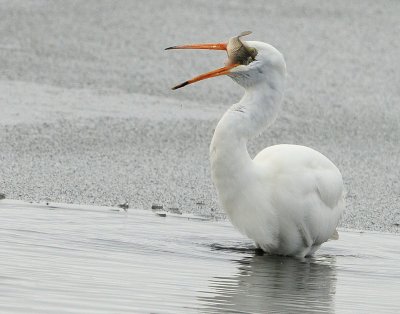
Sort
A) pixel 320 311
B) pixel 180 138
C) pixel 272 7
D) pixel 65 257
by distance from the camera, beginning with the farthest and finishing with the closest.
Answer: pixel 272 7, pixel 180 138, pixel 65 257, pixel 320 311

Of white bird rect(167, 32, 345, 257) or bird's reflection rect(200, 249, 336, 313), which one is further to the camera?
white bird rect(167, 32, 345, 257)

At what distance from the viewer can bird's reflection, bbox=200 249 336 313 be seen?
579 cm

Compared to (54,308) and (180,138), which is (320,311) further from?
(180,138)

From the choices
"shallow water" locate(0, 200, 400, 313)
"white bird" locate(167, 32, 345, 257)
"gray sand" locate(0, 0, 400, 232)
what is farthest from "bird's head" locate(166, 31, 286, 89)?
"gray sand" locate(0, 0, 400, 232)

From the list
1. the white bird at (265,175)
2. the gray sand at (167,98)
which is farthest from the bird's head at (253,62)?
the gray sand at (167,98)

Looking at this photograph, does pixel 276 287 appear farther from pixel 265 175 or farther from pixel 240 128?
pixel 240 128

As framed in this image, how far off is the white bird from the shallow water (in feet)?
0.61

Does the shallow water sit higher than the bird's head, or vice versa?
the bird's head

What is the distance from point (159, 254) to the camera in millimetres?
6938

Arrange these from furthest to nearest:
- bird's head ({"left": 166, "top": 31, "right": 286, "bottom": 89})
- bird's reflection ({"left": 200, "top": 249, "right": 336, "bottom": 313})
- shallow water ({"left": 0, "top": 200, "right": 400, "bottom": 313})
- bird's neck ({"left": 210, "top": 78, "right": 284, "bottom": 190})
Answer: bird's head ({"left": 166, "top": 31, "right": 286, "bottom": 89})
bird's neck ({"left": 210, "top": 78, "right": 284, "bottom": 190})
bird's reflection ({"left": 200, "top": 249, "right": 336, "bottom": 313})
shallow water ({"left": 0, "top": 200, "right": 400, "bottom": 313})

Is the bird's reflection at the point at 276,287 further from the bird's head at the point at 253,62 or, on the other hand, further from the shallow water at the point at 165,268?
the bird's head at the point at 253,62

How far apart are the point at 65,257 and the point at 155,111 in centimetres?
506

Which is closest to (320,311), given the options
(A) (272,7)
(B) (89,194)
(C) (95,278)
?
(C) (95,278)

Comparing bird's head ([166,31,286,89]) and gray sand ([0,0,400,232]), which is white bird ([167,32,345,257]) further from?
gray sand ([0,0,400,232])
